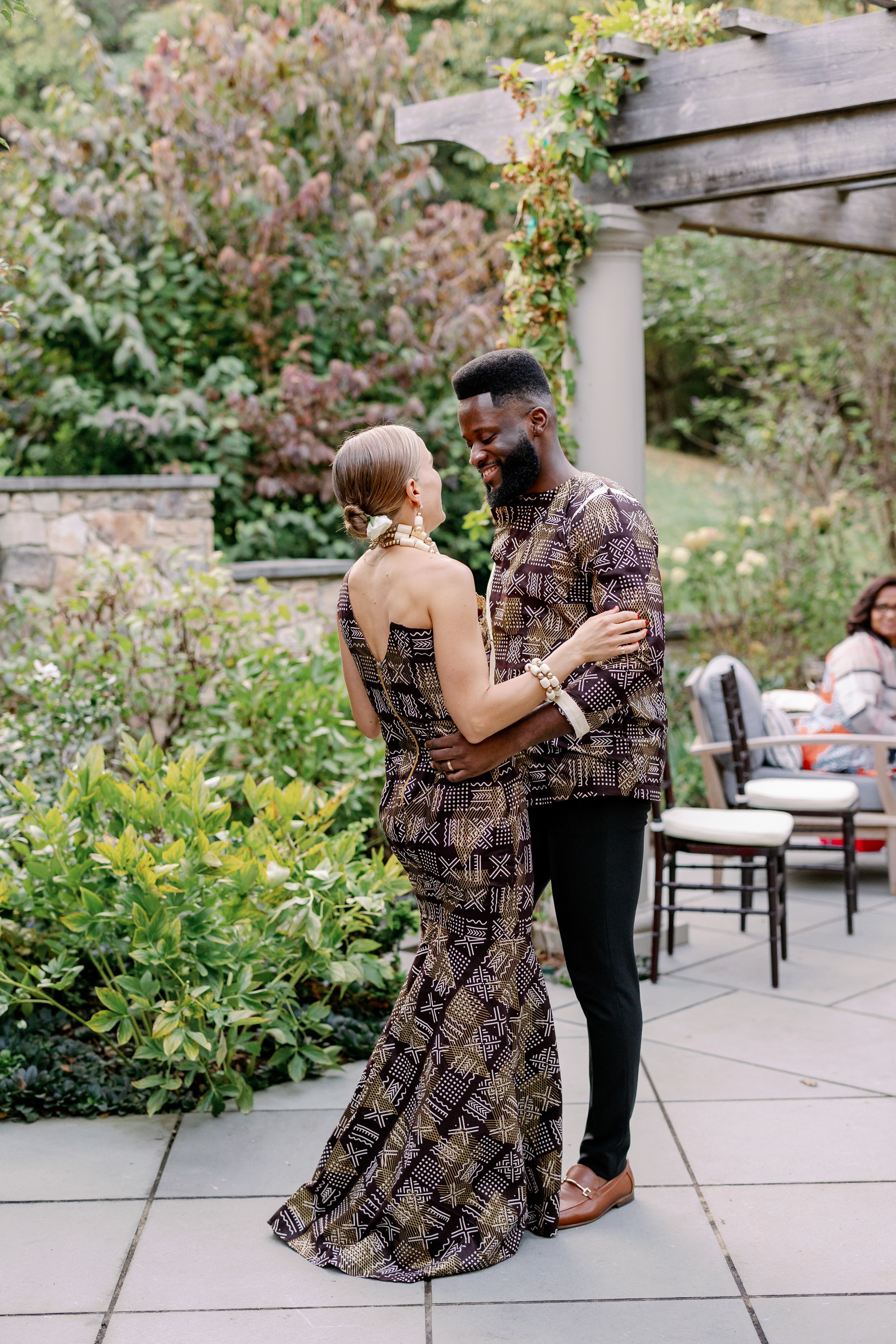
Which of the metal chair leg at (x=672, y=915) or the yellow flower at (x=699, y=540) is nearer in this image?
the metal chair leg at (x=672, y=915)

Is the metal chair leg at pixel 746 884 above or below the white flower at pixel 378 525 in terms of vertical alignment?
below

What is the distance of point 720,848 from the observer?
Answer: 188 inches

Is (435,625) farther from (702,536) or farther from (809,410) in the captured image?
(809,410)

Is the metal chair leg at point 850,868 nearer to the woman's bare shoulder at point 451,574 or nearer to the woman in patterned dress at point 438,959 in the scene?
the woman in patterned dress at point 438,959

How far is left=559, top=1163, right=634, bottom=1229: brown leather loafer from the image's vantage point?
290cm

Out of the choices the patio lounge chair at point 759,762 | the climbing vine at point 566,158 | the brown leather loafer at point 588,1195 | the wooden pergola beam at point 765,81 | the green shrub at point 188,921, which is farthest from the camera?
the patio lounge chair at point 759,762

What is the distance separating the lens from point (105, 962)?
372cm

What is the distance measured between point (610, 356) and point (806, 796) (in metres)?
1.92

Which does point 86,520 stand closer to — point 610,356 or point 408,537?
point 610,356

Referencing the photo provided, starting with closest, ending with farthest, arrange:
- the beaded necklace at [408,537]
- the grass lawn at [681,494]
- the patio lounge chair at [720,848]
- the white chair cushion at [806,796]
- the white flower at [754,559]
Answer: the beaded necklace at [408,537] → the patio lounge chair at [720,848] → the white chair cushion at [806,796] → the white flower at [754,559] → the grass lawn at [681,494]

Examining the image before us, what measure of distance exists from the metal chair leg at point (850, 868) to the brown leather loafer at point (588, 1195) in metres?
2.48

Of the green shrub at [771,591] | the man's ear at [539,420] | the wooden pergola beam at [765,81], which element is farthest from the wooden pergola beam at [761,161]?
the green shrub at [771,591]

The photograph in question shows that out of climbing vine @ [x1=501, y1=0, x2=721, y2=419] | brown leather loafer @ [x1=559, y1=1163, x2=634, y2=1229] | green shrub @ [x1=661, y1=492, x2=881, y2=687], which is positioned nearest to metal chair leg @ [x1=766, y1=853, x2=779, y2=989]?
brown leather loafer @ [x1=559, y1=1163, x2=634, y2=1229]

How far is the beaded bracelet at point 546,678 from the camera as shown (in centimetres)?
260
